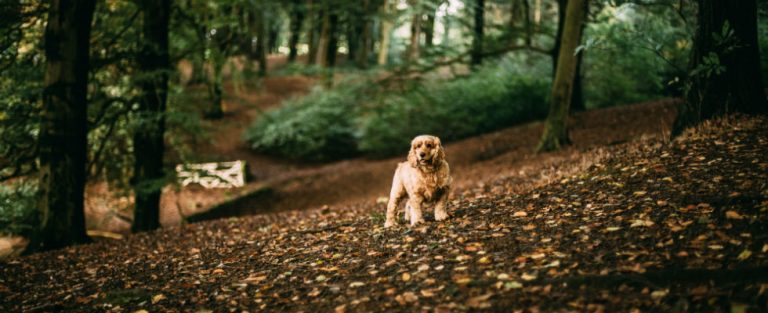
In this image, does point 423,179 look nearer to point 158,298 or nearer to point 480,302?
point 480,302

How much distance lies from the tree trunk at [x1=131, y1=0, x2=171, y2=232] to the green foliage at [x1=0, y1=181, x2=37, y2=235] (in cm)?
169

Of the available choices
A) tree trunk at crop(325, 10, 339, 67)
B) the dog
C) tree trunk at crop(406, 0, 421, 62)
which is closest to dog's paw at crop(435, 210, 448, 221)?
the dog

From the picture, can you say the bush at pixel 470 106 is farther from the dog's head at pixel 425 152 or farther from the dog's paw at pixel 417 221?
the dog's head at pixel 425 152

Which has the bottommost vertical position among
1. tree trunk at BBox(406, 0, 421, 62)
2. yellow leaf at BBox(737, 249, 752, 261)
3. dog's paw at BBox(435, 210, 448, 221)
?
dog's paw at BBox(435, 210, 448, 221)

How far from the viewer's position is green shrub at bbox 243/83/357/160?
20641mm

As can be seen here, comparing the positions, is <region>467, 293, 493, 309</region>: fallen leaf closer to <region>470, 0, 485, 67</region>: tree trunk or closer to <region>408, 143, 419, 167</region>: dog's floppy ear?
<region>408, 143, 419, 167</region>: dog's floppy ear

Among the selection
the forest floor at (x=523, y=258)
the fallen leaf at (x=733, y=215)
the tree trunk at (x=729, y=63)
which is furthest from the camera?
the tree trunk at (x=729, y=63)

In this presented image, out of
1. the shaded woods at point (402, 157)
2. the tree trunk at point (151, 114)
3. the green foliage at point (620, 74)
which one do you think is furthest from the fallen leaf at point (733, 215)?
the green foliage at point (620, 74)

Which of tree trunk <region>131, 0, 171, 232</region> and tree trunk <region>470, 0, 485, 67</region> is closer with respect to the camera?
tree trunk <region>131, 0, 171, 232</region>

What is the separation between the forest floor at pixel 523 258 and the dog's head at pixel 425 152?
2.31 ft

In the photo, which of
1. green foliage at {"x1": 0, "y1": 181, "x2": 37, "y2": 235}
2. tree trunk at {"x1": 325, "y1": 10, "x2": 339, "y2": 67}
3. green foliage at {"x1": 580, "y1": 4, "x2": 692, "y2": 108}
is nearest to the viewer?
green foliage at {"x1": 0, "y1": 181, "x2": 37, "y2": 235}

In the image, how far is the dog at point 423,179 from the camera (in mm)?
5316

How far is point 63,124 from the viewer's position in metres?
8.51

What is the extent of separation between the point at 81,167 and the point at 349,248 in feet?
18.2
